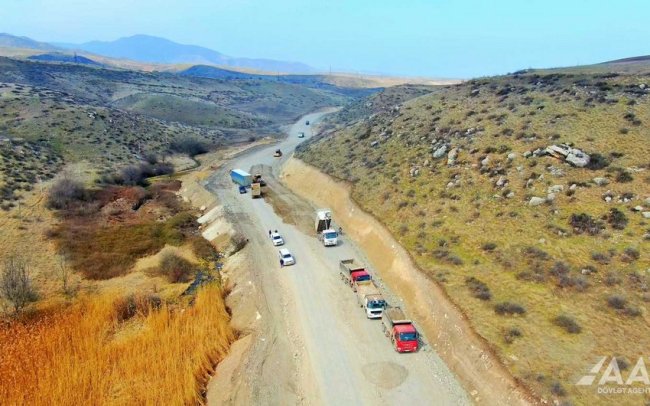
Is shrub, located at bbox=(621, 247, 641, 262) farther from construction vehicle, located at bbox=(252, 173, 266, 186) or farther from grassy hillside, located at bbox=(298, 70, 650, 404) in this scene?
construction vehicle, located at bbox=(252, 173, 266, 186)

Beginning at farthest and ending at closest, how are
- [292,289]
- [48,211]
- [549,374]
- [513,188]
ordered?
1. [48,211]
2. [513,188]
3. [292,289]
4. [549,374]

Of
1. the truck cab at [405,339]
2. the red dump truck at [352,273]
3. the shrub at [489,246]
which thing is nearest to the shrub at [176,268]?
the red dump truck at [352,273]

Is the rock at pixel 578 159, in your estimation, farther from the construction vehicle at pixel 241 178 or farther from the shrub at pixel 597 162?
the construction vehicle at pixel 241 178

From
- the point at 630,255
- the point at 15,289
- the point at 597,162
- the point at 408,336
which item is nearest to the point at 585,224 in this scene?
the point at 630,255

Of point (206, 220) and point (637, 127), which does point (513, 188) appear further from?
point (206, 220)

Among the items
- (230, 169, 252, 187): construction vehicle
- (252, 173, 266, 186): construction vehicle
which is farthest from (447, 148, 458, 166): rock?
(230, 169, 252, 187): construction vehicle

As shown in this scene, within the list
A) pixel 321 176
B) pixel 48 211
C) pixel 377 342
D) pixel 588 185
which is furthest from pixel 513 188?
pixel 48 211
